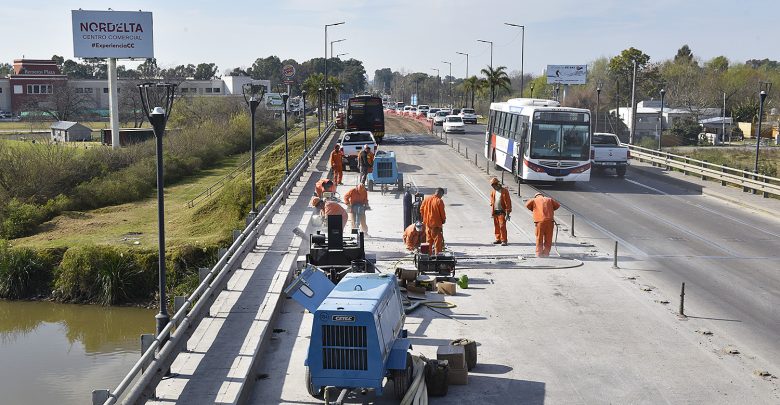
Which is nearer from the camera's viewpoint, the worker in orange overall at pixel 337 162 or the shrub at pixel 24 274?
the shrub at pixel 24 274

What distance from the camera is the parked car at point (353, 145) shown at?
37812mm

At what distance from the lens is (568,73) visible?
332ft

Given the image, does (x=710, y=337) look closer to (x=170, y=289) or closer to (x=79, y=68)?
(x=170, y=289)

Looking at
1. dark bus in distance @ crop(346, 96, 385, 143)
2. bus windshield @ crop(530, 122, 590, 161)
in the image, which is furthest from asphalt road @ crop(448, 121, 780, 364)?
dark bus in distance @ crop(346, 96, 385, 143)

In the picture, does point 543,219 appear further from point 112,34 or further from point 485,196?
point 112,34

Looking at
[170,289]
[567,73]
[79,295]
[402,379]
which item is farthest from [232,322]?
[567,73]

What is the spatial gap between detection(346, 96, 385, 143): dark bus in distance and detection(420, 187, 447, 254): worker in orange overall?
33.8 m

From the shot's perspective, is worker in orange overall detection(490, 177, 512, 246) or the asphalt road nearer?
the asphalt road

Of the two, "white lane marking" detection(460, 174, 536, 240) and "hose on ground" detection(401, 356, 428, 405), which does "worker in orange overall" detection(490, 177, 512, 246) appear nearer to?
"white lane marking" detection(460, 174, 536, 240)

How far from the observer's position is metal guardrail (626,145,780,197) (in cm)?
3077

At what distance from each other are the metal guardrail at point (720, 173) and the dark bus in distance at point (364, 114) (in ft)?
50.7

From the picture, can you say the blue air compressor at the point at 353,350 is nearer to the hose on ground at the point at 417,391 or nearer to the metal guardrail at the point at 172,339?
the hose on ground at the point at 417,391

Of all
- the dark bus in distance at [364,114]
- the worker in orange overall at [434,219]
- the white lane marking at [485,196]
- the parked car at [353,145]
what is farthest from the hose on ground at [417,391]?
the dark bus in distance at [364,114]

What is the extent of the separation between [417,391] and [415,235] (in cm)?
889
